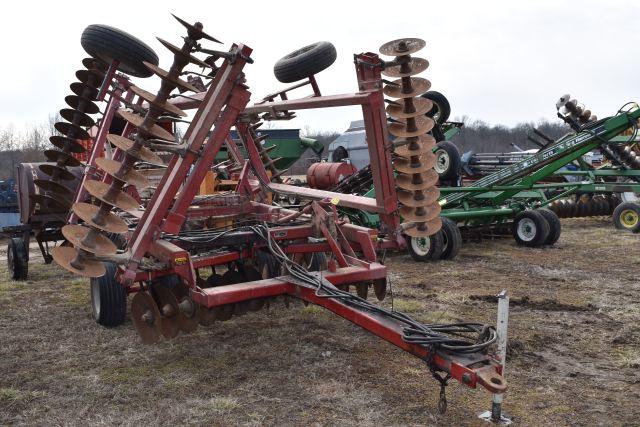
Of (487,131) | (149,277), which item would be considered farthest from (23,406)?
(487,131)

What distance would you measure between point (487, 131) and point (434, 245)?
58.8m

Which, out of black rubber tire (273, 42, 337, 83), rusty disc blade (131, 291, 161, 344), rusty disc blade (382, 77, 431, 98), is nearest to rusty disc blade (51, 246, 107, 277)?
rusty disc blade (131, 291, 161, 344)

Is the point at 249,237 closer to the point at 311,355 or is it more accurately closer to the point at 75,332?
the point at 311,355

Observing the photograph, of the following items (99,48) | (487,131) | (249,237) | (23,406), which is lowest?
(23,406)

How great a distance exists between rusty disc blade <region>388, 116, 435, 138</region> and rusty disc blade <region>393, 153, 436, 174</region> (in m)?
0.20

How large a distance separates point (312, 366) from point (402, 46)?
2519 millimetres

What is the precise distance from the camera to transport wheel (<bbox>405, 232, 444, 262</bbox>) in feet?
28.4

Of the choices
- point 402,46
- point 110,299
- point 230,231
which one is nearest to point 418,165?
point 402,46

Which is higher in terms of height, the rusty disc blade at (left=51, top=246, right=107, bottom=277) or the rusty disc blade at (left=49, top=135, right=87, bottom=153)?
the rusty disc blade at (left=49, top=135, right=87, bottom=153)

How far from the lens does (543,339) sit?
4.92 m

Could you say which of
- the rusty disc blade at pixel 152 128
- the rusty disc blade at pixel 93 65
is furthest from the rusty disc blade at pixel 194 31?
the rusty disc blade at pixel 93 65

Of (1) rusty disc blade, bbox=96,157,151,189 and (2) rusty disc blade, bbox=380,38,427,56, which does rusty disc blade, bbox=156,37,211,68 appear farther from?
(2) rusty disc blade, bbox=380,38,427,56

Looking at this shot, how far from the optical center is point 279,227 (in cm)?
509

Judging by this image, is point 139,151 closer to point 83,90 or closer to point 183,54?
point 183,54
